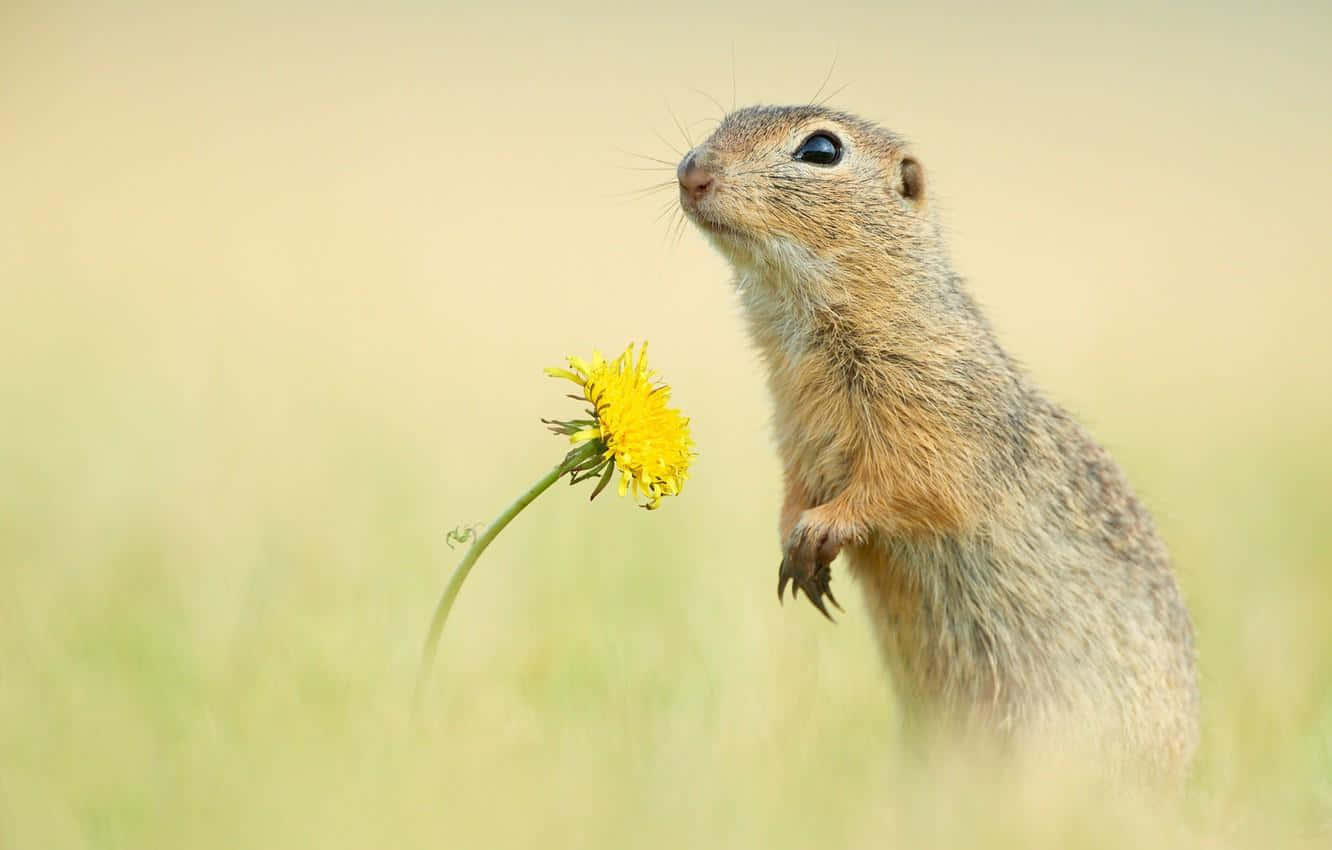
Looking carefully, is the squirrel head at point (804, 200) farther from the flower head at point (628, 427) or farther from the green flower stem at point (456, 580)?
the green flower stem at point (456, 580)

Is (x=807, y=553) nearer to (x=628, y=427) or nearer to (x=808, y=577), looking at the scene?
(x=808, y=577)

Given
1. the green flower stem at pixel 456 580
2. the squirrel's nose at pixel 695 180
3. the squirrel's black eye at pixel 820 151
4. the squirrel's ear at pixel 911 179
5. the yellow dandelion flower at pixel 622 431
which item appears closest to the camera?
the green flower stem at pixel 456 580

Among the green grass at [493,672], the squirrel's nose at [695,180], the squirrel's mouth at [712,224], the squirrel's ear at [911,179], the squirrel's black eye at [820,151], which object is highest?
the squirrel's ear at [911,179]

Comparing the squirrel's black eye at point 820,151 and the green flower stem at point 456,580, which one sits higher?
the squirrel's black eye at point 820,151

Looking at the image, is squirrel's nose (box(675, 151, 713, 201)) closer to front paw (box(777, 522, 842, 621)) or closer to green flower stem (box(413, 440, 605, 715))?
front paw (box(777, 522, 842, 621))

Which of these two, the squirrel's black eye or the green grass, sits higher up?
the squirrel's black eye

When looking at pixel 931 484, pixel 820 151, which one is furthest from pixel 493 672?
pixel 820 151

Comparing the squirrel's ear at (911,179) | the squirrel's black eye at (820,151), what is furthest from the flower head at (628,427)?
the squirrel's ear at (911,179)

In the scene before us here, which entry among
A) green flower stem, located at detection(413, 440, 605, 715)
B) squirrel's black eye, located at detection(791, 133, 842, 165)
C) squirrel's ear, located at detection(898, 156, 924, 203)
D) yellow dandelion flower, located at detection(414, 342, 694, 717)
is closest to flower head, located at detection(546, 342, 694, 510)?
yellow dandelion flower, located at detection(414, 342, 694, 717)
